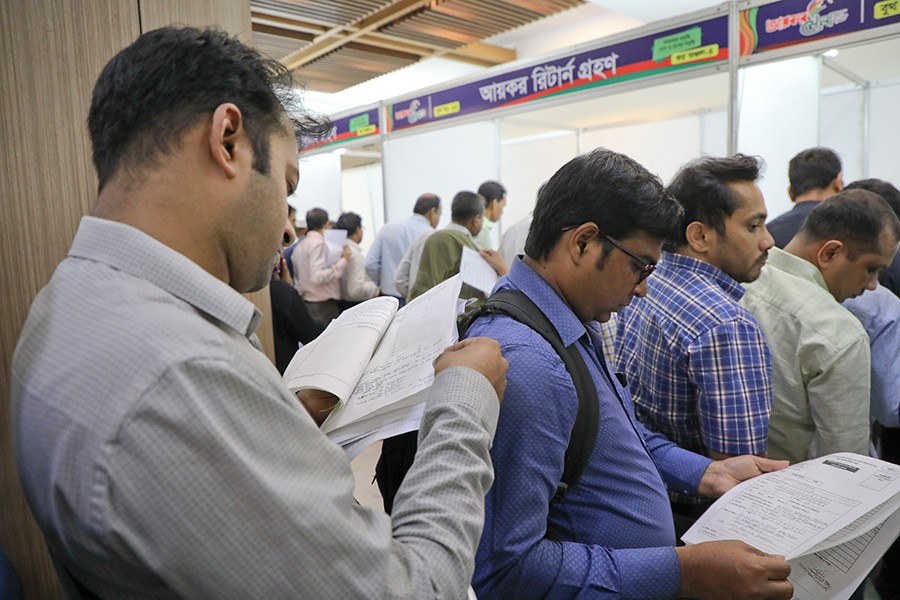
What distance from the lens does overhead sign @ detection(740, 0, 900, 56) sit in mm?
2635

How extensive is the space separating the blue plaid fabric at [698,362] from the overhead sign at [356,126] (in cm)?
434

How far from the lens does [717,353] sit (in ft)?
4.63

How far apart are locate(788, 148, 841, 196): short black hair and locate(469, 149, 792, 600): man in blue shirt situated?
217 centimetres

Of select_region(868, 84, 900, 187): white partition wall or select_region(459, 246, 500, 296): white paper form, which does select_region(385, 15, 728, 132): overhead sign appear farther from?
select_region(868, 84, 900, 187): white partition wall

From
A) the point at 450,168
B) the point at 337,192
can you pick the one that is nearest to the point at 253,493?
the point at 450,168

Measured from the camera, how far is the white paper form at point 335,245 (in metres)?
4.80

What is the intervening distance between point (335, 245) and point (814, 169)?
130 inches

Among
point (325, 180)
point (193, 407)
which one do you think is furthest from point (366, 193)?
point (193, 407)

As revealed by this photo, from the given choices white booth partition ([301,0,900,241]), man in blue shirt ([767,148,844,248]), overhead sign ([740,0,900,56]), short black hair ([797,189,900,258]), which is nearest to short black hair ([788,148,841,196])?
man in blue shirt ([767,148,844,248])

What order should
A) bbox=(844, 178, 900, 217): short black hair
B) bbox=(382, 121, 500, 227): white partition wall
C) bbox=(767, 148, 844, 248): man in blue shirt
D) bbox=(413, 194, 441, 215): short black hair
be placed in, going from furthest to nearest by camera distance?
bbox=(382, 121, 500, 227): white partition wall < bbox=(413, 194, 441, 215): short black hair < bbox=(767, 148, 844, 248): man in blue shirt < bbox=(844, 178, 900, 217): short black hair

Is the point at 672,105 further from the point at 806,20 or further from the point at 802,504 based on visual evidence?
the point at 802,504

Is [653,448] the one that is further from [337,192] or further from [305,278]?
[337,192]

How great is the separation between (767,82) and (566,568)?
306 centimetres

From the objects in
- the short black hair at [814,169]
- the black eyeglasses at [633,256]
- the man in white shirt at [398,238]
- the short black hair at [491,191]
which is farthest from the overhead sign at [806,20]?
the man in white shirt at [398,238]
